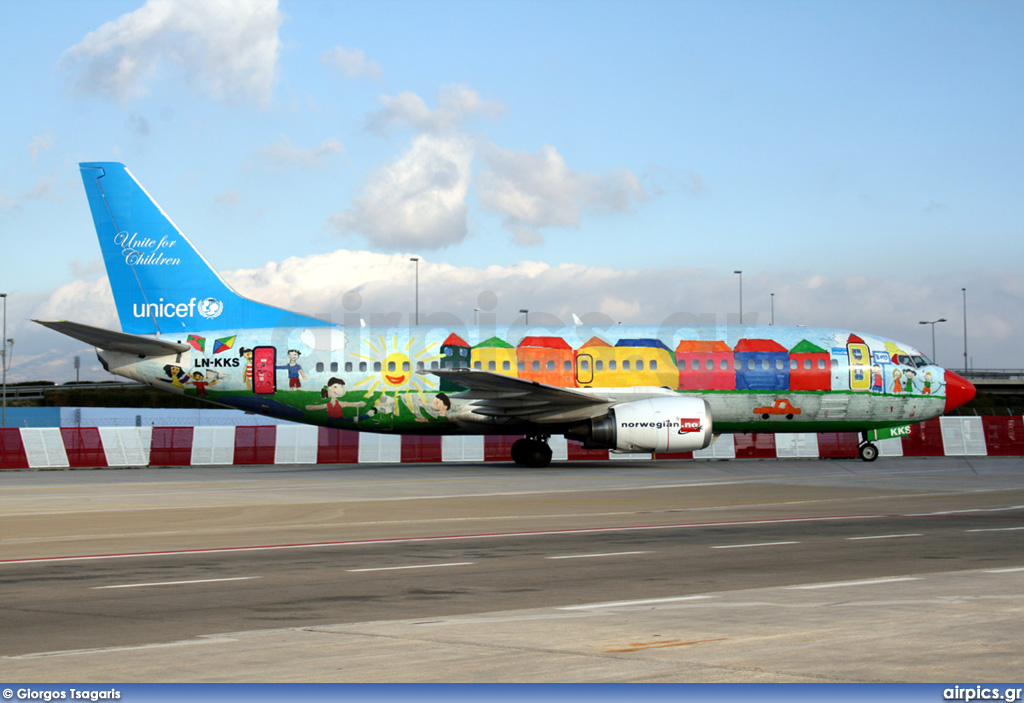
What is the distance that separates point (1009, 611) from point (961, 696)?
346 centimetres

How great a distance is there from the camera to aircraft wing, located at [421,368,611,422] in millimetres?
30844

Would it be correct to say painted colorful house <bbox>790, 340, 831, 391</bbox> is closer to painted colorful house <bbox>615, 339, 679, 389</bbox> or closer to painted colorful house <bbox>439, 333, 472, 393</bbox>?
painted colorful house <bbox>615, 339, 679, 389</bbox>

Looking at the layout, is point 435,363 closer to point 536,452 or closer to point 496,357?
point 496,357

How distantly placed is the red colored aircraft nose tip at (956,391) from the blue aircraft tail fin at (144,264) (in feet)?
70.9

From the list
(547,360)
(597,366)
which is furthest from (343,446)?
(597,366)

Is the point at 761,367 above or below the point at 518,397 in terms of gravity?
above

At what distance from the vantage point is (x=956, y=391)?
116ft

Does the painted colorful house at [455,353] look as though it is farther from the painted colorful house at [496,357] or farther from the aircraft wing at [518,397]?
the aircraft wing at [518,397]

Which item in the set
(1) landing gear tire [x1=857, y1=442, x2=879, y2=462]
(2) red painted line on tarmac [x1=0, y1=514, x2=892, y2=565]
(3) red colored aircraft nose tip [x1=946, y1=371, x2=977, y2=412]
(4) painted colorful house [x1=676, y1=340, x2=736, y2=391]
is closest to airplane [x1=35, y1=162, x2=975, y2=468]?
(4) painted colorful house [x1=676, y1=340, x2=736, y2=391]

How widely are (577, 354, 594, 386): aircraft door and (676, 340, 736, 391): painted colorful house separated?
2.75 metres

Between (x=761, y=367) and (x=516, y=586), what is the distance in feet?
79.6

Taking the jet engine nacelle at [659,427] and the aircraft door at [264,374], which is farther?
the aircraft door at [264,374]

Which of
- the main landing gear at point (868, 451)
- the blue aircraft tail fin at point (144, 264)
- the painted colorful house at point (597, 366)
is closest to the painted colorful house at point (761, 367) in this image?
the painted colorful house at point (597, 366)

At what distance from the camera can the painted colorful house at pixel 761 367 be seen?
33625 millimetres
